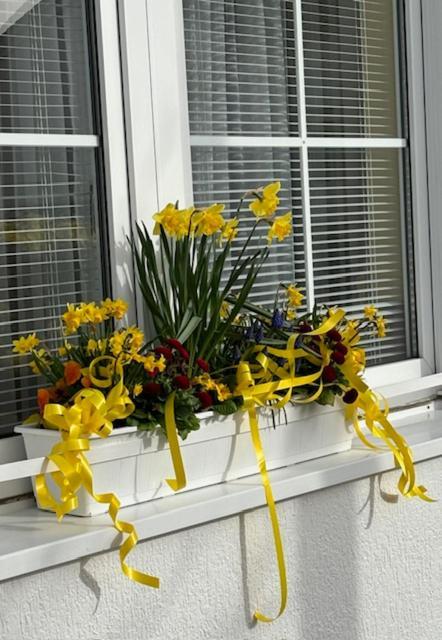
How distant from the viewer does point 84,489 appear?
1.55 m

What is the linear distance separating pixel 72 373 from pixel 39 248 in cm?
25

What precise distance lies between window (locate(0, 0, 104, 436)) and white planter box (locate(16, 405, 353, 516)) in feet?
0.63

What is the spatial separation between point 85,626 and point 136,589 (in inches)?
3.8

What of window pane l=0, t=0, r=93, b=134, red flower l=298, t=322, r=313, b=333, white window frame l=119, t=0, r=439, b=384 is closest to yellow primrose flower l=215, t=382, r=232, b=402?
red flower l=298, t=322, r=313, b=333

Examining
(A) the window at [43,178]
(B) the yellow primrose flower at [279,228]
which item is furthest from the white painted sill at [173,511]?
(B) the yellow primrose flower at [279,228]

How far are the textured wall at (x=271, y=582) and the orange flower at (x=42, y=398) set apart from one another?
233mm

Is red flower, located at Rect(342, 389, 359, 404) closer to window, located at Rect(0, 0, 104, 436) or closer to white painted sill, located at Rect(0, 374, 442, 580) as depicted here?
white painted sill, located at Rect(0, 374, 442, 580)

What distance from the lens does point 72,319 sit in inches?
61.7

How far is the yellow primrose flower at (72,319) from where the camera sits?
5.14 ft

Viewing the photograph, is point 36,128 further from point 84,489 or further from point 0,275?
point 84,489

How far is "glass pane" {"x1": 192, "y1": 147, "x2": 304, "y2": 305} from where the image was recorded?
1962 millimetres

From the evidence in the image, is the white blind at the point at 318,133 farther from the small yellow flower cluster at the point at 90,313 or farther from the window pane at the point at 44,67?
the small yellow flower cluster at the point at 90,313

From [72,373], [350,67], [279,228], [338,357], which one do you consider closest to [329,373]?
[338,357]

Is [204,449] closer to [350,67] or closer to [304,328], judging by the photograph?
[304,328]
